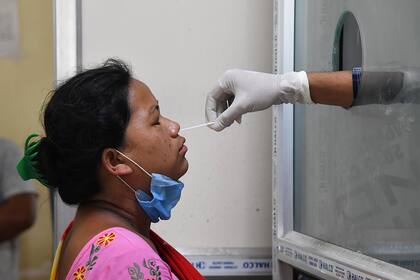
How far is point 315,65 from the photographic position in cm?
158

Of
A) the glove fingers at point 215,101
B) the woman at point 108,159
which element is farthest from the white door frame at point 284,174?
the woman at point 108,159

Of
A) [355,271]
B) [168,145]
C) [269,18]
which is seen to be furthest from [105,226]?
[269,18]

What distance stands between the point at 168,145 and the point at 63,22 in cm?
79

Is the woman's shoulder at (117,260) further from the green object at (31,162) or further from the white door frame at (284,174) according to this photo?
the white door frame at (284,174)

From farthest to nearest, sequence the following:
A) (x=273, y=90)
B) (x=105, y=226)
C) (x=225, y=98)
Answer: (x=225, y=98) → (x=273, y=90) → (x=105, y=226)

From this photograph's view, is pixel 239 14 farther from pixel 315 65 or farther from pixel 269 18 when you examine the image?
pixel 315 65

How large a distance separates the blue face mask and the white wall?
2.15 ft

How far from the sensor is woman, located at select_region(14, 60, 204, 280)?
1.09m

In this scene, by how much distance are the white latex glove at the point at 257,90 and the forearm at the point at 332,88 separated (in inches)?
0.7

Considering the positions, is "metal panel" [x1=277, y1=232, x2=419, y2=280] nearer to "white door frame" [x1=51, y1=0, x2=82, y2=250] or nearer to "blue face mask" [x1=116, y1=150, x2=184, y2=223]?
"blue face mask" [x1=116, y1=150, x2=184, y2=223]

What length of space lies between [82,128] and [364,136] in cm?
68

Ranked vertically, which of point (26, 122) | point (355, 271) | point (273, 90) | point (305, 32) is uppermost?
point (305, 32)

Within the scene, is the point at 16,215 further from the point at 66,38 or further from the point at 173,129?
the point at 173,129

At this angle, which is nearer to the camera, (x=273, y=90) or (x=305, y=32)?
(x=273, y=90)
